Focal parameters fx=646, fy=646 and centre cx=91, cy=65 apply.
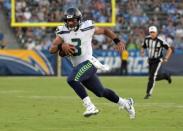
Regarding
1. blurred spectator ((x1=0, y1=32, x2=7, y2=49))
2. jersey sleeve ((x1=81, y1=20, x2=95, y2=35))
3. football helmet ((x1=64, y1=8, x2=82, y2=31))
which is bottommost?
blurred spectator ((x1=0, y1=32, x2=7, y2=49))

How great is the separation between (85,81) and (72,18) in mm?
948

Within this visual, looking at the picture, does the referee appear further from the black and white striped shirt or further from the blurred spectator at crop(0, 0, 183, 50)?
the blurred spectator at crop(0, 0, 183, 50)

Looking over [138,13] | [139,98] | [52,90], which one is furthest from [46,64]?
[139,98]

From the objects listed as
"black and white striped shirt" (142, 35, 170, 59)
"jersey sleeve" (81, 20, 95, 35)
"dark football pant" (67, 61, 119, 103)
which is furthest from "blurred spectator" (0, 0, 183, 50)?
"dark football pant" (67, 61, 119, 103)

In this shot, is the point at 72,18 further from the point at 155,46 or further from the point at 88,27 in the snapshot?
the point at 155,46

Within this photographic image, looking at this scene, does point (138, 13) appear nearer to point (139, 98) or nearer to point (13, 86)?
point (13, 86)

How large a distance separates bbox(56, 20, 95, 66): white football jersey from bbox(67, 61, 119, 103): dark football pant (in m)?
0.13

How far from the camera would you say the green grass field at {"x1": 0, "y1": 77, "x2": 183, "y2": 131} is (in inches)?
355

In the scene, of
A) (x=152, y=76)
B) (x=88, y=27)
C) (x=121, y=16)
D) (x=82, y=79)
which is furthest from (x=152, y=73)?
(x=121, y=16)

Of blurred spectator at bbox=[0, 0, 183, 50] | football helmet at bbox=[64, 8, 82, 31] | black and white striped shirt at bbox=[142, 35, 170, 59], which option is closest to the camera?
football helmet at bbox=[64, 8, 82, 31]

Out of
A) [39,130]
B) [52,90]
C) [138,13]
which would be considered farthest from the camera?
[138,13]

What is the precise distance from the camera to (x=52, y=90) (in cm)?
1692

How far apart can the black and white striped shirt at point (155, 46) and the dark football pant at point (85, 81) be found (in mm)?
5438

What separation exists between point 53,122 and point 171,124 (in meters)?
1.73
